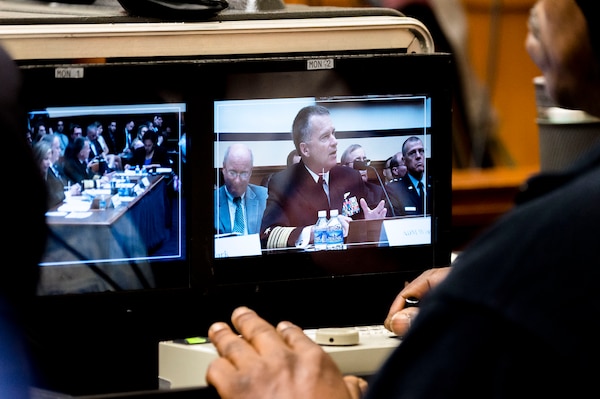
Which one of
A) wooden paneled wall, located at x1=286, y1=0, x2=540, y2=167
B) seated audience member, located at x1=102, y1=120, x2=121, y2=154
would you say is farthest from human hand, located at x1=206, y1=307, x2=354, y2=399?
wooden paneled wall, located at x1=286, y1=0, x2=540, y2=167

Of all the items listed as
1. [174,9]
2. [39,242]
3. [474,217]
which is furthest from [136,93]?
[474,217]

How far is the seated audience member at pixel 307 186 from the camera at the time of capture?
153 centimetres

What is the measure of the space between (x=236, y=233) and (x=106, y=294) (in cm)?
21

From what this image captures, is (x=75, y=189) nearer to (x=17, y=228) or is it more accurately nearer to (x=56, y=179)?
(x=56, y=179)

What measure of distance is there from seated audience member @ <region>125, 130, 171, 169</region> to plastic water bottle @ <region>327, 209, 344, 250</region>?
0.28 meters

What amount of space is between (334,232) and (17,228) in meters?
0.84

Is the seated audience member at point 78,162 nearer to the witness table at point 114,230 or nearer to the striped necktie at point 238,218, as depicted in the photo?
the witness table at point 114,230

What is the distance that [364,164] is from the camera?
1.55 meters

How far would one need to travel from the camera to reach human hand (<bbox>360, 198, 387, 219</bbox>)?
5.14ft

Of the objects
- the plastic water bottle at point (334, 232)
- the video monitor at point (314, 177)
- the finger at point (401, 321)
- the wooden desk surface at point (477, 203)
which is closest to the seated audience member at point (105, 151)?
the video monitor at point (314, 177)

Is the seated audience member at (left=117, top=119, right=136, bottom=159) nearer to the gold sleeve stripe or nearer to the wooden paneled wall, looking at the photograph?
the gold sleeve stripe

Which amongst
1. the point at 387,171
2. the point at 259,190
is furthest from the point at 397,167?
the point at 259,190

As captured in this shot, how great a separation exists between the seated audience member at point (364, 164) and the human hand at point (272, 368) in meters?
0.41

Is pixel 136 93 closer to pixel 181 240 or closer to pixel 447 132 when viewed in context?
pixel 181 240
